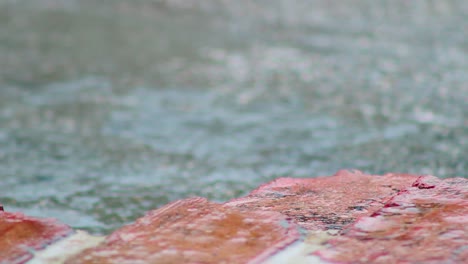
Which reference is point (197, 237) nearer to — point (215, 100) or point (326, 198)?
point (326, 198)

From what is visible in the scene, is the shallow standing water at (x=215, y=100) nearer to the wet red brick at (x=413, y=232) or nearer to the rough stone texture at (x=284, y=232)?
the rough stone texture at (x=284, y=232)

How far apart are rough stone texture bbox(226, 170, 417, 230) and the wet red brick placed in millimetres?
76

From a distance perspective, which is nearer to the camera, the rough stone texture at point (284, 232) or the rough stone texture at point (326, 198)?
the rough stone texture at point (284, 232)

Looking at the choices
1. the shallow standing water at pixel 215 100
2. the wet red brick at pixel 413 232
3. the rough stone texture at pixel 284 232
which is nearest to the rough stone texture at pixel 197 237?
the rough stone texture at pixel 284 232

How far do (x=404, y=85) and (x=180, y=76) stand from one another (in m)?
1.44

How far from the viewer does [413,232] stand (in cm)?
128

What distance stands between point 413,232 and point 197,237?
39cm

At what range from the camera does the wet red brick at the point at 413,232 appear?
1.19 m

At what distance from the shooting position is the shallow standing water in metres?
2.83

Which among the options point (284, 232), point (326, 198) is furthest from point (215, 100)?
point (284, 232)

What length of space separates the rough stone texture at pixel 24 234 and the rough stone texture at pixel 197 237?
91mm

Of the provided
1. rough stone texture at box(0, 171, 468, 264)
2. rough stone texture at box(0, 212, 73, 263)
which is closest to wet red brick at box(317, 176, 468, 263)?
rough stone texture at box(0, 171, 468, 264)

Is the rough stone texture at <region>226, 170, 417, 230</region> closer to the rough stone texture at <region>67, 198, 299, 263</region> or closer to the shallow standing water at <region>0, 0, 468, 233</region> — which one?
the rough stone texture at <region>67, 198, 299, 263</region>

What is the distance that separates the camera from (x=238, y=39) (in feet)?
18.5
